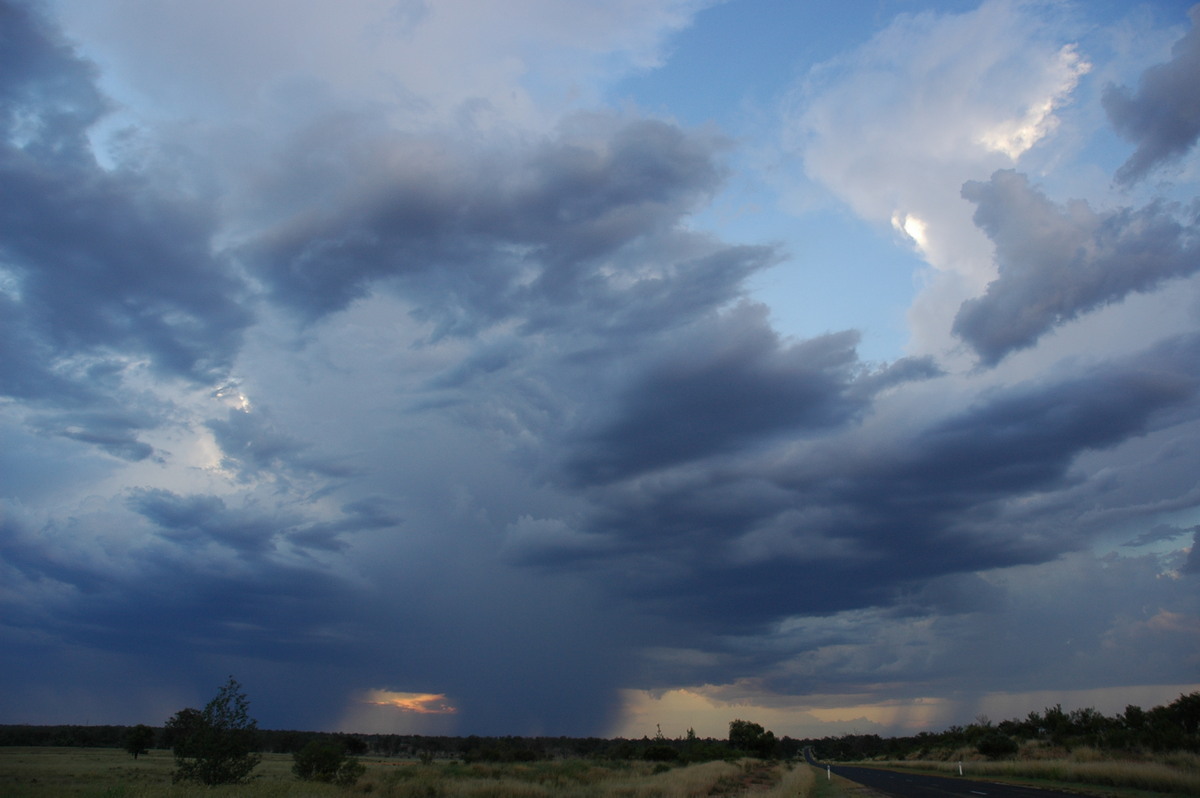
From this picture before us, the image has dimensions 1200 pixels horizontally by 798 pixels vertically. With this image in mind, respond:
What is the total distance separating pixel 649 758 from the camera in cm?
9688

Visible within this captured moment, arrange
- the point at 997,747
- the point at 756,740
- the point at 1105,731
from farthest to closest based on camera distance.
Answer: the point at 756,740
the point at 997,747
the point at 1105,731

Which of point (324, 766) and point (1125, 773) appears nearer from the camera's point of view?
point (1125, 773)

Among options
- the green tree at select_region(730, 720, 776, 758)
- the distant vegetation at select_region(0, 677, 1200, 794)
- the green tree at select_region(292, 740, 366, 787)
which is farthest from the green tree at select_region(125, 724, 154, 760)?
the green tree at select_region(730, 720, 776, 758)

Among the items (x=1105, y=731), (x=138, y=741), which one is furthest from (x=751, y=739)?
(x=138, y=741)

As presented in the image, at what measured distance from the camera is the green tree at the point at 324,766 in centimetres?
4141

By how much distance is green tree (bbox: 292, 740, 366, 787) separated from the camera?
4141 centimetres

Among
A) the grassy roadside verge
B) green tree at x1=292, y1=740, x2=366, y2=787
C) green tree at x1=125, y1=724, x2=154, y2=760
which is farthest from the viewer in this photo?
green tree at x1=125, y1=724, x2=154, y2=760

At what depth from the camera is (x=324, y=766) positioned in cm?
4244

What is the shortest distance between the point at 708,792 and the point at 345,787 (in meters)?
21.4

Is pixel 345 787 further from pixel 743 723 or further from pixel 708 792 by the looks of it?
pixel 743 723

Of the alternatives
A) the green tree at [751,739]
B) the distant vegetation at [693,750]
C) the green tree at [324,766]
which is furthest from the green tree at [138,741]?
the green tree at [751,739]

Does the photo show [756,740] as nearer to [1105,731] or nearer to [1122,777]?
[1105,731]

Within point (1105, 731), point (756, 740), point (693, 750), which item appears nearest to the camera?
point (1105, 731)

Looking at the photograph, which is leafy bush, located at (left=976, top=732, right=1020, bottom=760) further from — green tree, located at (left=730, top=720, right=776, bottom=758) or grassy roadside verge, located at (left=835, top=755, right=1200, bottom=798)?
green tree, located at (left=730, top=720, right=776, bottom=758)
